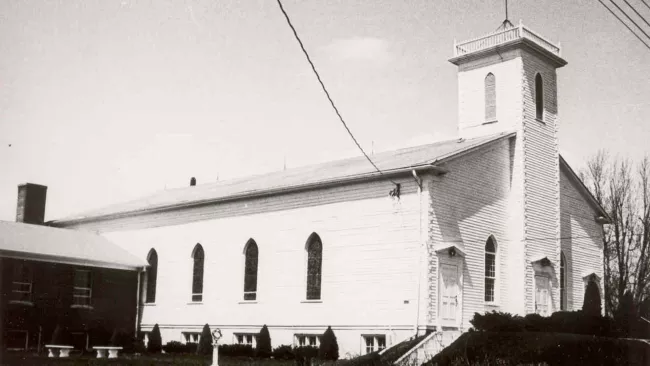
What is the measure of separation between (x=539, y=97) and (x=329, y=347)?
51.8 ft

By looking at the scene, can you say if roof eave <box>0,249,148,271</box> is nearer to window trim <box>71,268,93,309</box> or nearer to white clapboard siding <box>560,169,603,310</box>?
window trim <box>71,268,93,309</box>

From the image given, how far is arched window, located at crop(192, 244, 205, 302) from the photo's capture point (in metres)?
40.8

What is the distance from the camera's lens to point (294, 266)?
3553 centimetres

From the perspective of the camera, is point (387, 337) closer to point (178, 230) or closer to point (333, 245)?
point (333, 245)

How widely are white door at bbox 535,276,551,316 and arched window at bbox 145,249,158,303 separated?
19.8 m

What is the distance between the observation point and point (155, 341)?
129 feet

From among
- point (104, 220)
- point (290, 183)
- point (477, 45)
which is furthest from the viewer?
point (104, 220)

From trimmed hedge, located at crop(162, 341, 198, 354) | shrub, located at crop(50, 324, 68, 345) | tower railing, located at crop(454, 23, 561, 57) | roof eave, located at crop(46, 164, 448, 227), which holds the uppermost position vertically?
tower railing, located at crop(454, 23, 561, 57)

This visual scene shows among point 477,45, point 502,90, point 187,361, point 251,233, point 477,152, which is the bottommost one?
point 187,361

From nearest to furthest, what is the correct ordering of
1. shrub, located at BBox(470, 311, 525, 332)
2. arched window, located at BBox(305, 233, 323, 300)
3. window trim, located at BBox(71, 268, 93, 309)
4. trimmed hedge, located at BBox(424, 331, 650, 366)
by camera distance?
trimmed hedge, located at BBox(424, 331, 650, 366) < shrub, located at BBox(470, 311, 525, 332) < arched window, located at BBox(305, 233, 323, 300) < window trim, located at BBox(71, 268, 93, 309)

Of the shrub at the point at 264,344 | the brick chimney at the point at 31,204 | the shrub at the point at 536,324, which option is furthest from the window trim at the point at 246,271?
the brick chimney at the point at 31,204

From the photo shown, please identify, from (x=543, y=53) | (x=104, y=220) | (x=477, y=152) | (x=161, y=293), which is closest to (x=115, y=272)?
(x=161, y=293)

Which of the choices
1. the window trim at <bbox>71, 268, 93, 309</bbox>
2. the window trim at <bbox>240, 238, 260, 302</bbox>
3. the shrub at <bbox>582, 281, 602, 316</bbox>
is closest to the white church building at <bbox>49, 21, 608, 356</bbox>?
the window trim at <bbox>240, 238, 260, 302</bbox>

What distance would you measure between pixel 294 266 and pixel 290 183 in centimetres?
366
